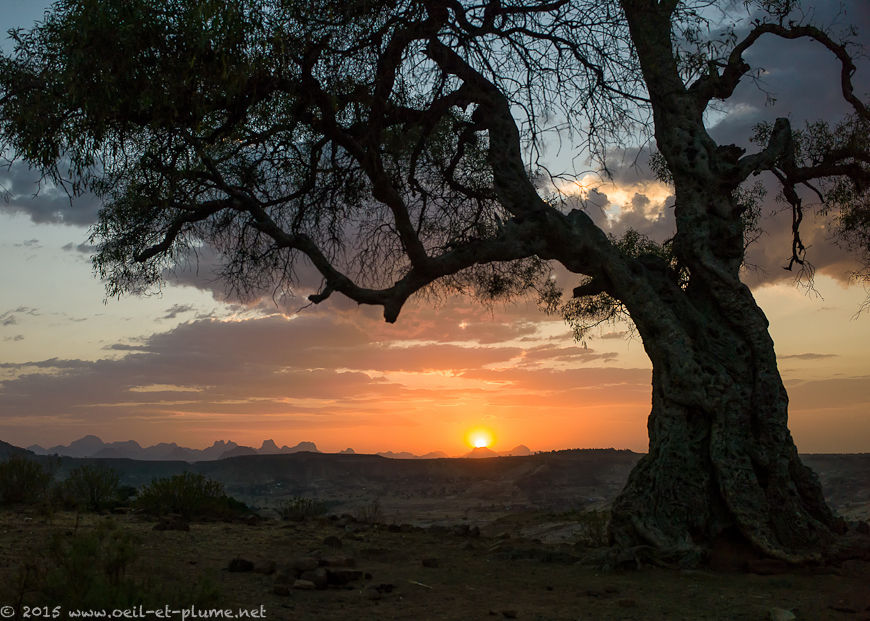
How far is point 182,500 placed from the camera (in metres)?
13.6

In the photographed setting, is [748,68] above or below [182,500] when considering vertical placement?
above

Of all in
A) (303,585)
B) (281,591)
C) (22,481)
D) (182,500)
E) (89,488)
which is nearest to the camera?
(281,591)

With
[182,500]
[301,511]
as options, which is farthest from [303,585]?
[301,511]

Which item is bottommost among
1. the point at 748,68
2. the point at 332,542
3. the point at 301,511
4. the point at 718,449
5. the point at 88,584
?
the point at 301,511

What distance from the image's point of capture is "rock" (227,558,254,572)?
7648 mm

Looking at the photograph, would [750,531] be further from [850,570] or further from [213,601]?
[213,601]

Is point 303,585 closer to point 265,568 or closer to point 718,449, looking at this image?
point 265,568

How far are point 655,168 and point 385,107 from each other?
759 cm

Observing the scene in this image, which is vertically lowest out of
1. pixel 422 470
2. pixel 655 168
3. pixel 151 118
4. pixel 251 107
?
pixel 422 470

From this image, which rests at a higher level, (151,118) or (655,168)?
(655,168)

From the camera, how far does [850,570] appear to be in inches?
345

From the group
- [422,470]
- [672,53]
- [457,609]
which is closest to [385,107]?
[672,53]

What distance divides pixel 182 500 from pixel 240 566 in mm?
6611

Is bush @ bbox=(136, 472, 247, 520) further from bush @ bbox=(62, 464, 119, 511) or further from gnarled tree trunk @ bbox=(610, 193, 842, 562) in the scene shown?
gnarled tree trunk @ bbox=(610, 193, 842, 562)
